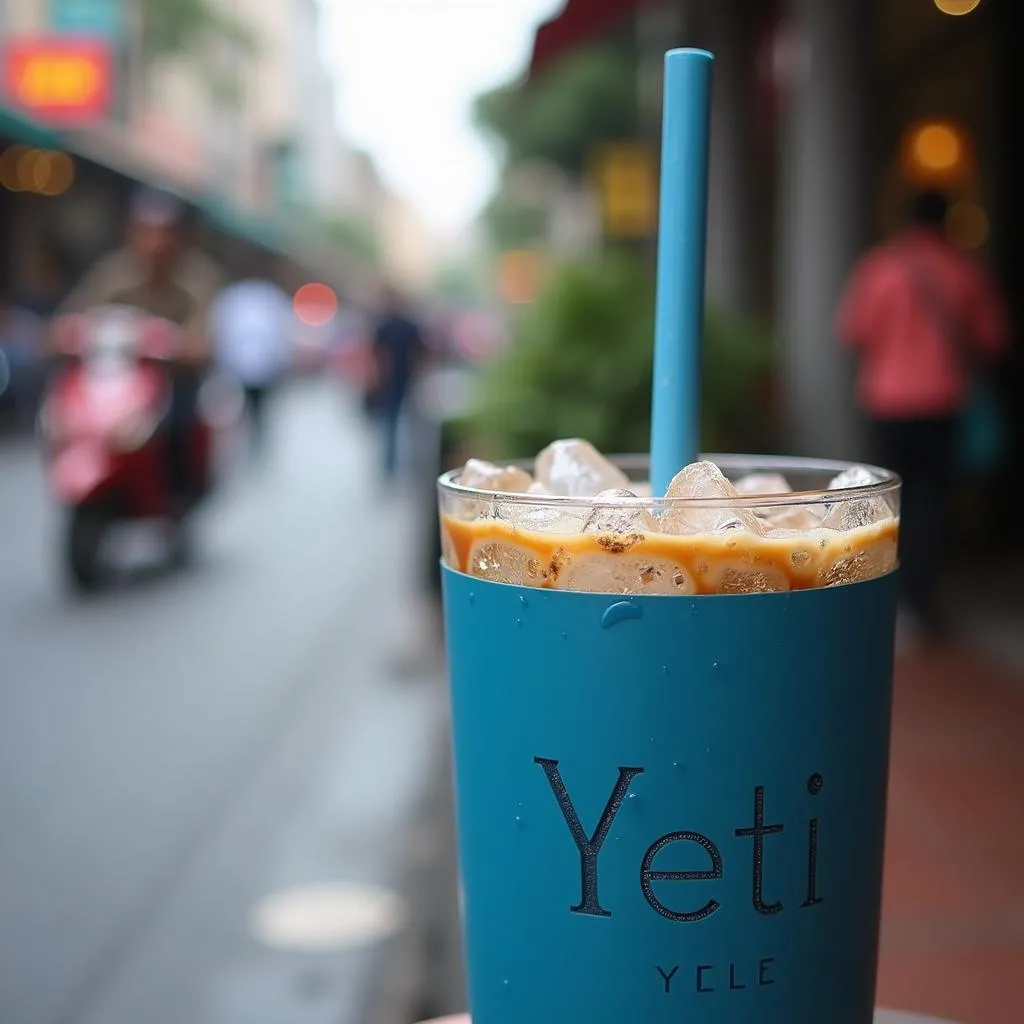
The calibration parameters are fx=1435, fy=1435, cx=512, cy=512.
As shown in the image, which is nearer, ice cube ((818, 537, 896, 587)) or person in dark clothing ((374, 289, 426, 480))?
ice cube ((818, 537, 896, 587))

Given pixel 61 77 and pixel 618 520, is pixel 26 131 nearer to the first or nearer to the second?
pixel 61 77

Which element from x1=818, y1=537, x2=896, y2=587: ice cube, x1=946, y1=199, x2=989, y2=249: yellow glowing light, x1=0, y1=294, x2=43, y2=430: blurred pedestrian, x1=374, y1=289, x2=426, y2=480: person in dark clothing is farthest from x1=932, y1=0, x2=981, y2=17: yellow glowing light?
x1=0, y1=294, x2=43, y2=430: blurred pedestrian

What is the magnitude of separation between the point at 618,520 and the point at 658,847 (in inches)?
12.8

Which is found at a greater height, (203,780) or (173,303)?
(173,303)

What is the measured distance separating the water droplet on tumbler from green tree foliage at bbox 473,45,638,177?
19452 mm

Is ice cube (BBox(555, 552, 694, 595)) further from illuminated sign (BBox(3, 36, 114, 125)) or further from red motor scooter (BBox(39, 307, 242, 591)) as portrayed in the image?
illuminated sign (BBox(3, 36, 114, 125))

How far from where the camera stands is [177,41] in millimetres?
38156

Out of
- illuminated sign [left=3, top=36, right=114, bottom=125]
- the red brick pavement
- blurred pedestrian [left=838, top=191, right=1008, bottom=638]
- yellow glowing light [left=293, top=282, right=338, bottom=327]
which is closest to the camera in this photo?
the red brick pavement

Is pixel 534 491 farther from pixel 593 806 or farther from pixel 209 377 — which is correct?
pixel 209 377

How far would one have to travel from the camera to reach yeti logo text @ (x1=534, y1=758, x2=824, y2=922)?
1415 mm

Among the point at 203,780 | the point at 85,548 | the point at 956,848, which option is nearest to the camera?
the point at 956,848

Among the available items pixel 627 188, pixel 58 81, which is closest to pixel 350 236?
pixel 58 81

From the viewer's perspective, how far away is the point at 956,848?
386 cm

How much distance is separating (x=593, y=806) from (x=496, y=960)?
0.85 ft
